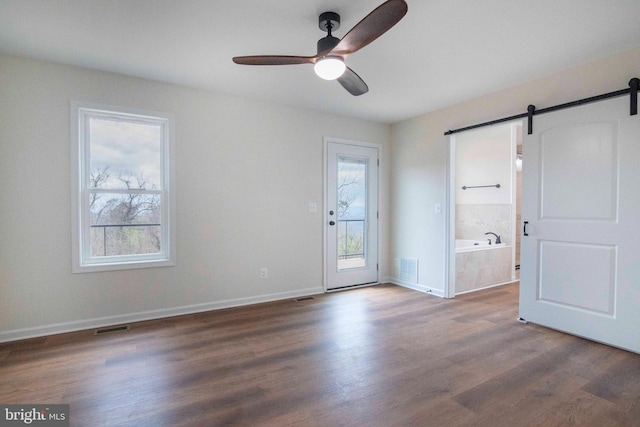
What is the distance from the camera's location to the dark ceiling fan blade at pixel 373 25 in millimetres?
1527

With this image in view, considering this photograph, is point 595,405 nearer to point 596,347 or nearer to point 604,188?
point 596,347

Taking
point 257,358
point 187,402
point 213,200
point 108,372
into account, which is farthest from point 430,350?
point 213,200

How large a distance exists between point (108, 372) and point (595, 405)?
316cm

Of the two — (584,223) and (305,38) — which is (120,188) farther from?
(584,223)

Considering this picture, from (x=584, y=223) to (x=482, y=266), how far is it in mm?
1859

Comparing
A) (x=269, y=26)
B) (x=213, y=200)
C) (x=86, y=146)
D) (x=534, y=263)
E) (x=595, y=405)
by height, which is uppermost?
(x=269, y=26)

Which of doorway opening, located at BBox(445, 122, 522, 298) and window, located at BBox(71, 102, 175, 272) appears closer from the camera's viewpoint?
window, located at BBox(71, 102, 175, 272)

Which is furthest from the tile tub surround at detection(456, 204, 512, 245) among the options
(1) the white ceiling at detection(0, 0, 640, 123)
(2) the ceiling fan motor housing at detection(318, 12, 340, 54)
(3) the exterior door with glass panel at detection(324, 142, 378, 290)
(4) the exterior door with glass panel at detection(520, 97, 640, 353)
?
(2) the ceiling fan motor housing at detection(318, 12, 340, 54)

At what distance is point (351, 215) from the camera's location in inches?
181

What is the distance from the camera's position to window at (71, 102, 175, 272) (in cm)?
301

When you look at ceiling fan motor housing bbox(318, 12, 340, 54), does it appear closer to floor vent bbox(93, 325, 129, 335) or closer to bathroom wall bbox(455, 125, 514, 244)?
floor vent bbox(93, 325, 129, 335)

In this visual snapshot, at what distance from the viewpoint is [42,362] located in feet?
7.72

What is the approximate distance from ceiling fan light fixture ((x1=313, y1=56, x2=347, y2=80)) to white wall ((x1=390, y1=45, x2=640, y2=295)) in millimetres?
2260

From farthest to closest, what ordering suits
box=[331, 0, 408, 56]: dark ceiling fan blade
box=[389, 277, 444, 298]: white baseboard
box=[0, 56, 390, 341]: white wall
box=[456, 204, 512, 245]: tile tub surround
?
box=[456, 204, 512, 245]: tile tub surround → box=[389, 277, 444, 298]: white baseboard → box=[0, 56, 390, 341]: white wall → box=[331, 0, 408, 56]: dark ceiling fan blade
